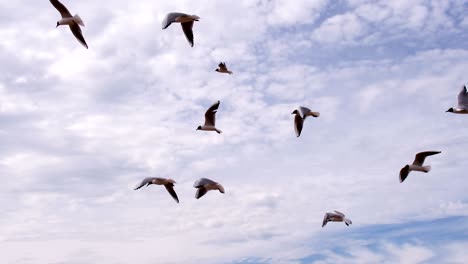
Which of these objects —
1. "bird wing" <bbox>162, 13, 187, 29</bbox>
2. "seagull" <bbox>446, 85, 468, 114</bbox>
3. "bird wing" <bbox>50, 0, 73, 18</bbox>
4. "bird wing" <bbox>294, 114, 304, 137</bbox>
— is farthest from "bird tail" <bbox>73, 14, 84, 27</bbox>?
"seagull" <bbox>446, 85, 468, 114</bbox>

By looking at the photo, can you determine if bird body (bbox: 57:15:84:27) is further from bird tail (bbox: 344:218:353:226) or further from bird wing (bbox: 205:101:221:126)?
bird tail (bbox: 344:218:353:226)

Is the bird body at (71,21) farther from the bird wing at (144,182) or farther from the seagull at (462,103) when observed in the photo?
the seagull at (462,103)

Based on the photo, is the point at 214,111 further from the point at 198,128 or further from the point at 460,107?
the point at 460,107

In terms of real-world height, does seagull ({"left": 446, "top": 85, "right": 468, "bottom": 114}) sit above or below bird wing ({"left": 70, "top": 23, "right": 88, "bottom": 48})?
below

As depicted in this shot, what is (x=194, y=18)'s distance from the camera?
3241 centimetres

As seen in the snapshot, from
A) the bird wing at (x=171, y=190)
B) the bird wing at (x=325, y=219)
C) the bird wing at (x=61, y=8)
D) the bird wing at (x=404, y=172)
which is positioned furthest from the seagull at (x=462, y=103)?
the bird wing at (x=61, y=8)

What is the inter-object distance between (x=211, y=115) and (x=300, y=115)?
20.2ft

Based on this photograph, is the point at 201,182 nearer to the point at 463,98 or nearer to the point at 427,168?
the point at 427,168

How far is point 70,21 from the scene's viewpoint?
103 feet

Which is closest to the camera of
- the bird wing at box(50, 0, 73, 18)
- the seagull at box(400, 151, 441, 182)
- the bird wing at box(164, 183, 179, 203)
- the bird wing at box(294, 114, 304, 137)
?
the bird wing at box(50, 0, 73, 18)

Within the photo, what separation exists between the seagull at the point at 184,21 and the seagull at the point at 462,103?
14940 mm

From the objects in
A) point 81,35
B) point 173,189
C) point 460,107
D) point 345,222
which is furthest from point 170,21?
point 460,107

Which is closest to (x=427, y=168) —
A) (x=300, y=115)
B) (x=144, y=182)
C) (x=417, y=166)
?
(x=417, y=166)

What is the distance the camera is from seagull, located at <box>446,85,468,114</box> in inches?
1303
